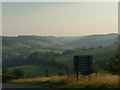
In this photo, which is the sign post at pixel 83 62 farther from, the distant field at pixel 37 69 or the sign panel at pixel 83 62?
the distant field at pixel 37 69

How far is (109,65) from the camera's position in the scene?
1436 inches

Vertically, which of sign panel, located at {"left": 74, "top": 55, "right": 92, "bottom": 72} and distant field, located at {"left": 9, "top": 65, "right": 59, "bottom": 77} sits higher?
sign panel, located at {"left": 74, "top": 55, "right": 92, "bottom": 72}

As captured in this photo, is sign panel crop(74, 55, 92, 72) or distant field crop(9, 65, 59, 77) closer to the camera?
sign panel crop(74, 55, 92, 72)

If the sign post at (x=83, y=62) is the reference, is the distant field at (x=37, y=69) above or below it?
below

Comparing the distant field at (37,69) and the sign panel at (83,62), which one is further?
the distant field at (37,69)

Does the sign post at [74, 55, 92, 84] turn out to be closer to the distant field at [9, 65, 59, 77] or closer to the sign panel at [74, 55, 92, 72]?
the sign panel at [74, 55, 92, 72]

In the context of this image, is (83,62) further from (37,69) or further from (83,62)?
(37,69)

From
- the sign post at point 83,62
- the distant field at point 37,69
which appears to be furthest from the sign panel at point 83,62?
the distant field at point 37,69

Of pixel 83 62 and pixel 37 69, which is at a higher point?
pixel 83 62

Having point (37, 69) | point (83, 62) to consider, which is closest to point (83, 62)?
point (83, 62)

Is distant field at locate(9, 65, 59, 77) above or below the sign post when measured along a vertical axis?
below

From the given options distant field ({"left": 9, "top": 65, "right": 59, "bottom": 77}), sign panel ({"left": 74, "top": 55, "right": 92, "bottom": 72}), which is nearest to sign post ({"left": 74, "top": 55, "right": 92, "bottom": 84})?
sign panel ({"left": 74, "top": 55, "right": 92, "bottom": 72})

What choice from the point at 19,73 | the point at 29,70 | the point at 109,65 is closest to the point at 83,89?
the point at 109,65

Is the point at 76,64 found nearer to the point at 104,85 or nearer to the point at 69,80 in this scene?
the point at 69,80
